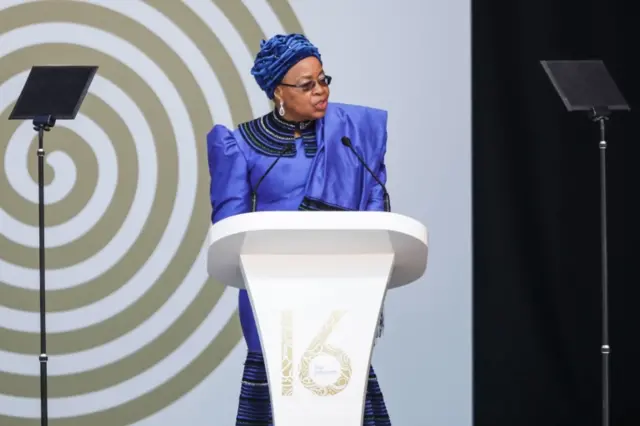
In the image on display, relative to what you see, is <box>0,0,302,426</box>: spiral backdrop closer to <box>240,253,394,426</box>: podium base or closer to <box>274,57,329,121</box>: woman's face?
<box>274,57,329,121</box>: woman's face

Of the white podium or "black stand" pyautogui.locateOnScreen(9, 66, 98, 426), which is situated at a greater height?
"black stand" pyautogui.locateOnScreen(9, 66, 98, 426)

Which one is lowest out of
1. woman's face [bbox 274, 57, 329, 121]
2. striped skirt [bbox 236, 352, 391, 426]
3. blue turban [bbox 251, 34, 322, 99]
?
striped skirt [bbox 236, 352, 391, 426]

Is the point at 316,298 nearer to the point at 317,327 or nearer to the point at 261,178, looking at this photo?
the point at 317,327

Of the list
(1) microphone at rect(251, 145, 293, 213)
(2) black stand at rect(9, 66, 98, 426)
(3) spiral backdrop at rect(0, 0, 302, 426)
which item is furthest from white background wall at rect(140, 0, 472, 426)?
(1) microphone at rect(251, 145, 293, 213)

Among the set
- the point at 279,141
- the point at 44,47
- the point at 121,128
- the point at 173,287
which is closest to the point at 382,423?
the point at 279,141

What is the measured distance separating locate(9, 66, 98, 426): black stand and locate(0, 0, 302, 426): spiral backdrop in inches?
22.4
